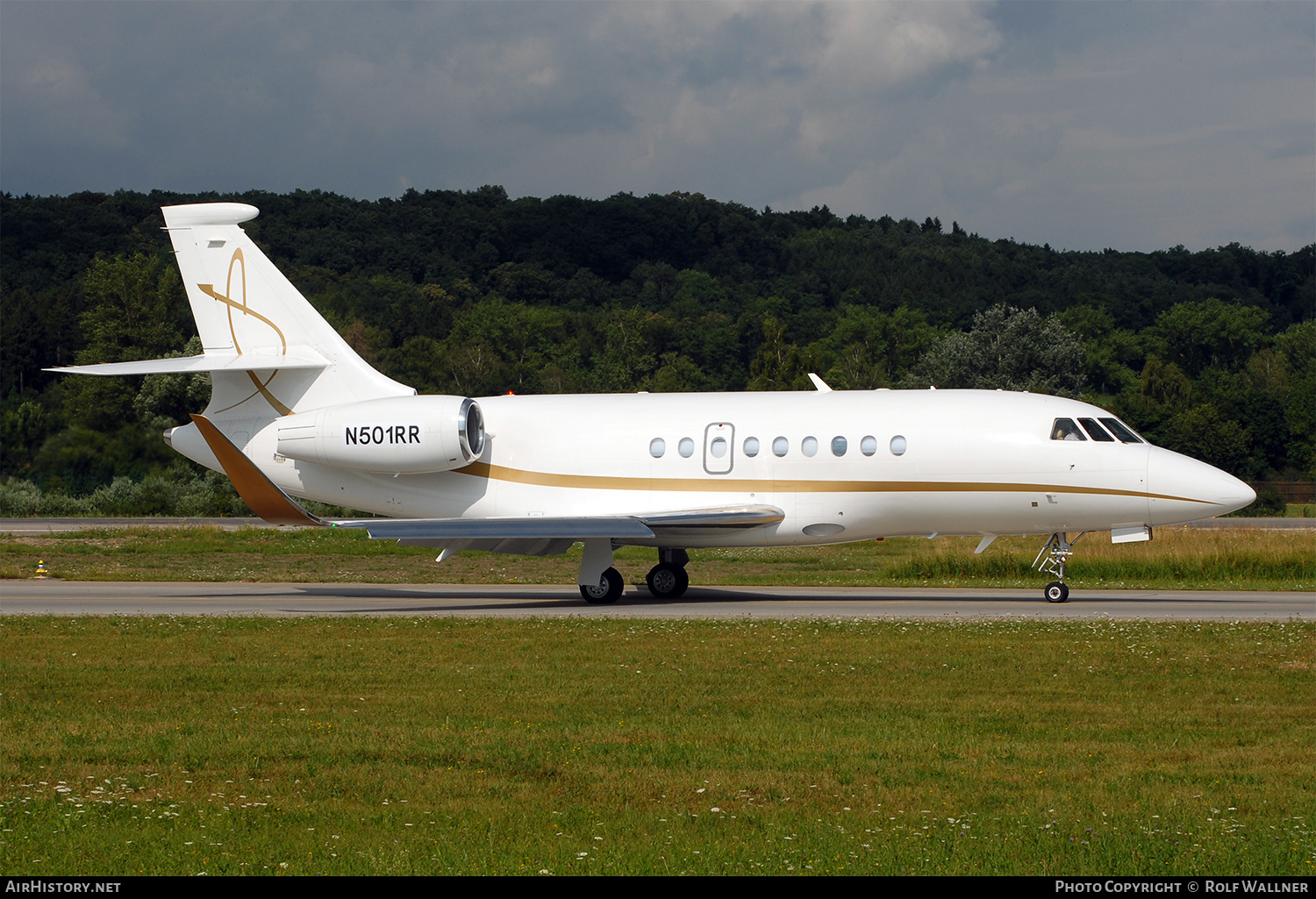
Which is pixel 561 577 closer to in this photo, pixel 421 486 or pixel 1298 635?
pixel 421 486

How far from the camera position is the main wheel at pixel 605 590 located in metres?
23.5

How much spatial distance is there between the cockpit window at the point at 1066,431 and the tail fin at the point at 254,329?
12.4 metres

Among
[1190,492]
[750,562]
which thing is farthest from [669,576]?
[1190,492]

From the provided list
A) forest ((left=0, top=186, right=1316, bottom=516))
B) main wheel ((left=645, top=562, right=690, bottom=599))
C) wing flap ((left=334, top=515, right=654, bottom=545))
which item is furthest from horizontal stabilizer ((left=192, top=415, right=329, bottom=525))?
forest ((left=0, top=186, right=1316, bottom=516))

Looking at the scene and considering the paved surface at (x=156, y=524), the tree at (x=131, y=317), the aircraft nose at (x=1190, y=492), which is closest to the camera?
the aircraft nose at (x=1190, y=492)

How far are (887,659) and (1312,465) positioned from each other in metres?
70.7

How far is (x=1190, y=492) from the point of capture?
2170cm

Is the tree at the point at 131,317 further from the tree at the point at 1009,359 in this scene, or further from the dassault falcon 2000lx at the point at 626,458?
the tree at the point at 1009,359

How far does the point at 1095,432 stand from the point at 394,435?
1253 centimetres

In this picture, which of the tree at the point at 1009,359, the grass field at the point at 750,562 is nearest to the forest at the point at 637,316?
the tree at the point at 1009,359

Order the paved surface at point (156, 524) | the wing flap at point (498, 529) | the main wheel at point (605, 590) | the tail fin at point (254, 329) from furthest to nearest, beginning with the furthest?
the paved surface at point (156, 524) → the tail fin at point (254, 329) → the main wheel at point (605, 590) → the wing flap at point (498, 529)

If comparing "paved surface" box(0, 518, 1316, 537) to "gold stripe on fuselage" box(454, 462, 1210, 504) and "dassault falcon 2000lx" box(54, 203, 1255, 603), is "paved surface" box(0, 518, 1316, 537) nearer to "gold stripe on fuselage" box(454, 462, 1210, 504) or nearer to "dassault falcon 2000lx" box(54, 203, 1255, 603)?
"dassault falcon 2000lx" box(54, 203, 1255, 603)
